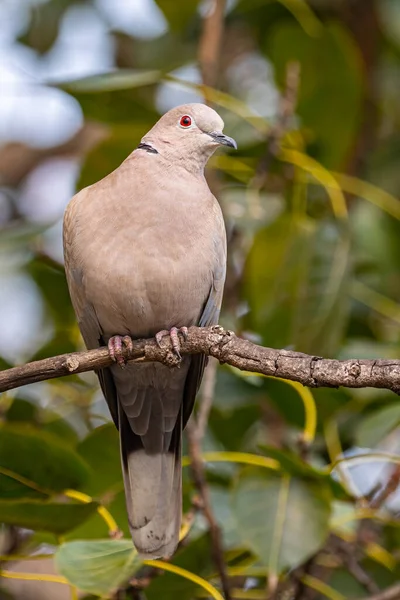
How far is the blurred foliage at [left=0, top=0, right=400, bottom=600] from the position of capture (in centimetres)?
275

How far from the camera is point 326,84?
12.7ft

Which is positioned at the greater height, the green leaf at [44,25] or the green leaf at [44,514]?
the green leaf at [44,25]

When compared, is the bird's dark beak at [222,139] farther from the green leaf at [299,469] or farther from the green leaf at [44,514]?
the green leaf at [44,514]

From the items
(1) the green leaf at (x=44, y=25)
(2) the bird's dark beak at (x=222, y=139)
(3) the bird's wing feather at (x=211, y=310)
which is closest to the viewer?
(3) the bird's wing feather at (x=211, y=310)

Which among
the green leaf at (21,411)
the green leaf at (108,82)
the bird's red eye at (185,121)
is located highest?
the green leaf at (108,82)

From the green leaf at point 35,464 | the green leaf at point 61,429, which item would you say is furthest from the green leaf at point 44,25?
the green leaf at point 35,464

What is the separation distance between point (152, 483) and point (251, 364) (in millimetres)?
1017

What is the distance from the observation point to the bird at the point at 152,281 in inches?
118

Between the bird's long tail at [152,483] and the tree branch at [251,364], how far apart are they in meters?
0.61

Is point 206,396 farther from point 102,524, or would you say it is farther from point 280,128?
point 280,128

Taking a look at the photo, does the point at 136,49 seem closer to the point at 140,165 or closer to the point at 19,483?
the point at 140,165

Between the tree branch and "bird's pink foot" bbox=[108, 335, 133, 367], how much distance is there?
0.13 ft

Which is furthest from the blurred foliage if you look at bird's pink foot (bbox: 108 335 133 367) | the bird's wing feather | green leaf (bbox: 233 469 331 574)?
bird's pink foot (bbox: 108 335 133 367)

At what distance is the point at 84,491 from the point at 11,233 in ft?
3.17
